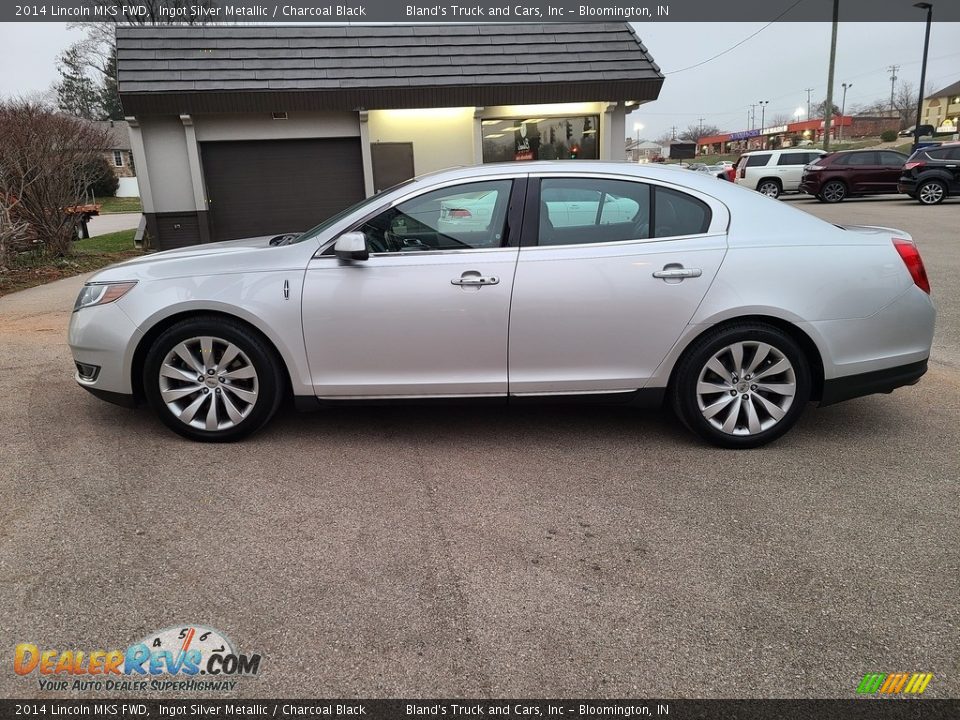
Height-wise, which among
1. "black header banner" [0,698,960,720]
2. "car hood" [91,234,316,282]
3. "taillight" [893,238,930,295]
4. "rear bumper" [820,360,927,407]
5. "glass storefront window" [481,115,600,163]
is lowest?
"black header banner" [0,698,960,720]

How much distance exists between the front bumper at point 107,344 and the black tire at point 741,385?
Answer: 3213 millimetres

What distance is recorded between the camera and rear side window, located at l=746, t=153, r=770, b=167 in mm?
26125

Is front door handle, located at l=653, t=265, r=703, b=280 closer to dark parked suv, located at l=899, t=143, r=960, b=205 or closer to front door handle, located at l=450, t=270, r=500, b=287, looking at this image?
front door handle, located at l=450, t=270, r=500, b=287

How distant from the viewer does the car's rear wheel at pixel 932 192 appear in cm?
2020

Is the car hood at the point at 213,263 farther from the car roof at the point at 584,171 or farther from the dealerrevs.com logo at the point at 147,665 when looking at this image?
the dealerrevs.com logo at the point at 147,665

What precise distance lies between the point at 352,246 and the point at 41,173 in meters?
10.0

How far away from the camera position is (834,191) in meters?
22.9

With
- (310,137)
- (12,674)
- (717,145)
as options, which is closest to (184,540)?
(12,674)

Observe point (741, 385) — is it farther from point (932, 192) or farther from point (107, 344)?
point (932, 192)

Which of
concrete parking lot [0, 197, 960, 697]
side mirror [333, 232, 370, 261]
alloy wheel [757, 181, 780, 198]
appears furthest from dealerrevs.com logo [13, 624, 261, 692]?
alloy wheel [757, 181, 780, 198]

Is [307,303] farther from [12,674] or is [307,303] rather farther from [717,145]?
[717,145]

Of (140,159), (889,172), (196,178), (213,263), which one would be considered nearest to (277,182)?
(196,178)

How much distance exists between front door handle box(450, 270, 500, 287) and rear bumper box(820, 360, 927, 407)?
203cm

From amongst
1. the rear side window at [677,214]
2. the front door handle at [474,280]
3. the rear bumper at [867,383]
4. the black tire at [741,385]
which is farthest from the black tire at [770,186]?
the front door handle at [474,280]
